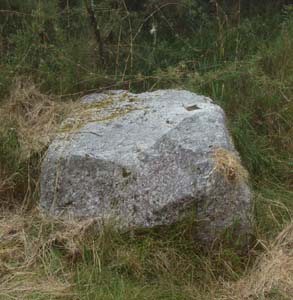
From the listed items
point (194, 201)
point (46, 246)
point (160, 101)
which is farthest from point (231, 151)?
point (46, 246)

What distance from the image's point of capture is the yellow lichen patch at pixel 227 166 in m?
3.22

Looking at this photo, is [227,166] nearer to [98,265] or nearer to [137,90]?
[98,265]

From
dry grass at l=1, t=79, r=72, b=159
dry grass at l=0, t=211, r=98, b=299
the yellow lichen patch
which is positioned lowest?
dry grass at l=0, t=211, r=98, b=299

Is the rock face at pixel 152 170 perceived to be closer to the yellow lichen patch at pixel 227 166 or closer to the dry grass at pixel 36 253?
the yellow lichen patch at pixel 227 166

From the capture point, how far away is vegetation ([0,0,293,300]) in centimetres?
313

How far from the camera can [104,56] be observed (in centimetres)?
461

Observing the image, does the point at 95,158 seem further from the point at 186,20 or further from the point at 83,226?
the point at 186,20

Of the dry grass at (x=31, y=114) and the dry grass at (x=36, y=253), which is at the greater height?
the dry grass at (x=31, y=114)

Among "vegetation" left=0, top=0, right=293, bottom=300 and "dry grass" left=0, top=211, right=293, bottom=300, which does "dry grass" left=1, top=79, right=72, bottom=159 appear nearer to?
"vegetation" left=0, top=0, right=293, bottom=300

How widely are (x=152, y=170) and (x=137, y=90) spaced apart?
1.27m

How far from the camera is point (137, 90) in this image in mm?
4477

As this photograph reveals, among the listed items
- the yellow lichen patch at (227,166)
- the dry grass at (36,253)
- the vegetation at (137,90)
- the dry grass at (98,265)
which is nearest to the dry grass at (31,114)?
the vegetation at (137,90)

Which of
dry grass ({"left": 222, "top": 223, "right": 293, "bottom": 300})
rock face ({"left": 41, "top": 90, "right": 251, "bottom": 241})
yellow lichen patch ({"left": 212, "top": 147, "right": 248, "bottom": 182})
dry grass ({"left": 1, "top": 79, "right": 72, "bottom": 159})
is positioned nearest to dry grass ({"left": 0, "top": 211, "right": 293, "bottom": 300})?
dry grass ({"left": 222, "top": 223, "right": 293, "bottom": 300})

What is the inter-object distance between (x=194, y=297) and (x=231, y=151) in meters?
0.84
